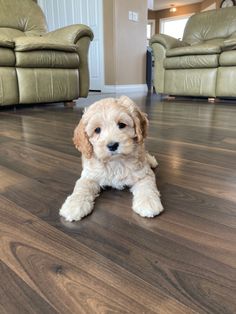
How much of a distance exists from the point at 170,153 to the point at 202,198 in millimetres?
566

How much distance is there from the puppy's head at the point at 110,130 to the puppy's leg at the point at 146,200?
0.43ft

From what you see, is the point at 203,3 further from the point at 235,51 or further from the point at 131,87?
the point at 235,51

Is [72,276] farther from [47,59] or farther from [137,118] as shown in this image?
[47,59]

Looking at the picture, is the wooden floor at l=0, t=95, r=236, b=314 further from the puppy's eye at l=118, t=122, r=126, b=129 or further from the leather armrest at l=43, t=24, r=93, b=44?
the leather armrest at l=43, t=24, r=93, b=44

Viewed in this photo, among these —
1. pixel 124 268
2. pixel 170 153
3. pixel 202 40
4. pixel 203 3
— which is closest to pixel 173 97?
pixel 202 40

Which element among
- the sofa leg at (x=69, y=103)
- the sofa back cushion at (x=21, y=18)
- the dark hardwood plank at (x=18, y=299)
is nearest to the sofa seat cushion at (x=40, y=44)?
the sofa leg at (x=69, y=103)

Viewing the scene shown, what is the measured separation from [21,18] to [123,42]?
2215 millimetres

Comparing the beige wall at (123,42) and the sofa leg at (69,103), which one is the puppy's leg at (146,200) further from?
the beige wall at (123,42)

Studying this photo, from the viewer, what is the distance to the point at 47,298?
54 cm

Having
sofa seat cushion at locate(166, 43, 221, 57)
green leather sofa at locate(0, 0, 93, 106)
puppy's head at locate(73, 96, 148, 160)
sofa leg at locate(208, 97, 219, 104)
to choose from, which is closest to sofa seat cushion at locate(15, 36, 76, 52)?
green leather sofa at locate(0, 0, 93, 106)

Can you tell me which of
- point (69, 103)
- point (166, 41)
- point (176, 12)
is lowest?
point (69, 103)

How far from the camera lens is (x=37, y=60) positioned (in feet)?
10.1

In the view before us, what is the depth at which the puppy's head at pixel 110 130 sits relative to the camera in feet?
2.94

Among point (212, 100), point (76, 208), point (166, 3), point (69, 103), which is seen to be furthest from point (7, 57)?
point (166, 3)
